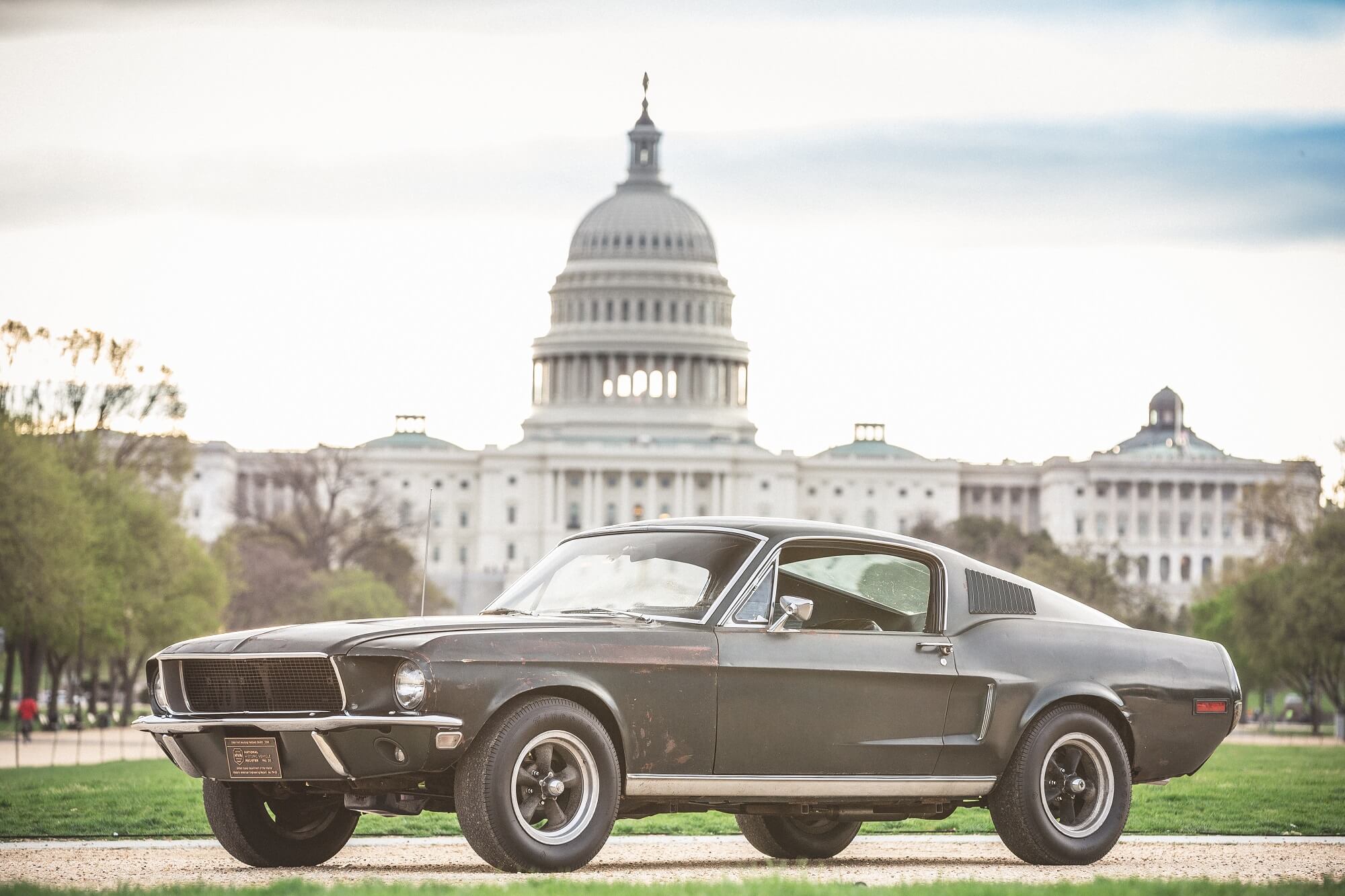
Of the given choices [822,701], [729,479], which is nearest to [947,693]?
[822,701]

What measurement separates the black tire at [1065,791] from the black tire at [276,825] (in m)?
3.66

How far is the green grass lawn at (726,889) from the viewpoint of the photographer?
10.1 m

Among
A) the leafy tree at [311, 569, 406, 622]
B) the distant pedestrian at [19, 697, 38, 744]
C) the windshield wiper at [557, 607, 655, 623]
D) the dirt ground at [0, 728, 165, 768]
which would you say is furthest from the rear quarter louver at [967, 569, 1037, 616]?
the leafy tree at [311, 569, 406, 622]

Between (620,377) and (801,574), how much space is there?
176 m

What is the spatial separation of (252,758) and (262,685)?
0.38 m

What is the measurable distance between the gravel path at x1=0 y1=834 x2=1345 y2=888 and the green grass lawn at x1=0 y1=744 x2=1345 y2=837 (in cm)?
115

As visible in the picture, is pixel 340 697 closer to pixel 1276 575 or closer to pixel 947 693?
pixel 947 693

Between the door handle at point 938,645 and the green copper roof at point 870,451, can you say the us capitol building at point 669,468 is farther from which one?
the door handle at point 938,645

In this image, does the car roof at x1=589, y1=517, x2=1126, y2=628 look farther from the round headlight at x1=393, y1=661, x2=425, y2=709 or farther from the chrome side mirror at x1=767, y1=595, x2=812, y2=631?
the round headlight at x1=393, y1=661, x2=425, y2=709

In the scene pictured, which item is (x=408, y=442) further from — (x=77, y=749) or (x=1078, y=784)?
(x=1078, y=784)

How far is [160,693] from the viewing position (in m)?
12.2

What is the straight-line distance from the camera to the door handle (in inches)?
509

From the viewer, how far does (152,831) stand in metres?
15.8

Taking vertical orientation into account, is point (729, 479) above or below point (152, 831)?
above
